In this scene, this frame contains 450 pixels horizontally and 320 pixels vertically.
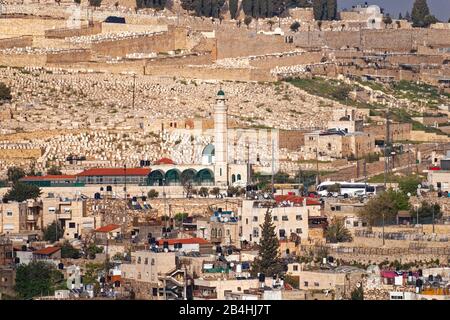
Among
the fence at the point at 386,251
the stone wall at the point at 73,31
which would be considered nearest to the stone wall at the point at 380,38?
the stone wall at the point at 73,31

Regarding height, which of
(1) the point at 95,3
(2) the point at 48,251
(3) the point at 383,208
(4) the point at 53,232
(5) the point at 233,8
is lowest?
(4) the point at 53,232

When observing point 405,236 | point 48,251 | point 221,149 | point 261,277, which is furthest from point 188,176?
point 261,277

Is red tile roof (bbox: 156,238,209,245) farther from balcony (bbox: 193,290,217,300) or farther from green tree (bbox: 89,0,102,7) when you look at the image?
green tree (bbox: 89,0,102,7)

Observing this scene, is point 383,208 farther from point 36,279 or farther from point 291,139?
point 291,139

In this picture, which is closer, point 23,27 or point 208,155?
point 208,155

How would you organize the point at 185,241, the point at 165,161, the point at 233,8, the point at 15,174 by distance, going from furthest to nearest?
the point at 233,8, the point at 165,161, the point at 15,174, the point at 185,241

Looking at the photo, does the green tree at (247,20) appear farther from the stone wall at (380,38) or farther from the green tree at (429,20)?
the green tree at (429,20)
